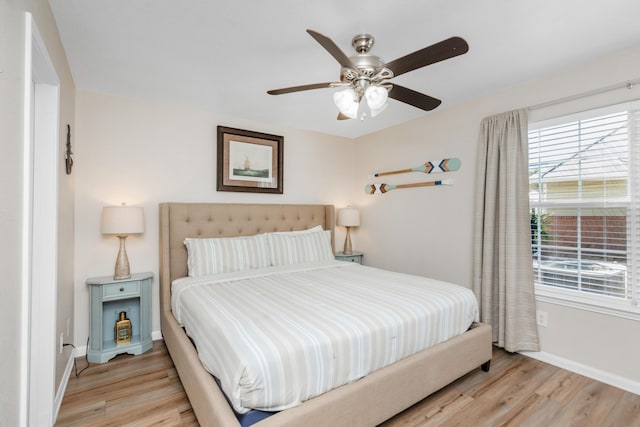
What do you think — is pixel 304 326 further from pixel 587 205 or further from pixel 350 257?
pixel 350 257

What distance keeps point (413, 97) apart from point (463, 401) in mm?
2033

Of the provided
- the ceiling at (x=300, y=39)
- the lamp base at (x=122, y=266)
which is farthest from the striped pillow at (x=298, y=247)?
the ceiling at (x=300, y=39)

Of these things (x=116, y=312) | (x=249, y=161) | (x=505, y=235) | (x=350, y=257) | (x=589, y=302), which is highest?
(x=249, y=161)

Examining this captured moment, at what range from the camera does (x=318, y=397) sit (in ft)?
4.58

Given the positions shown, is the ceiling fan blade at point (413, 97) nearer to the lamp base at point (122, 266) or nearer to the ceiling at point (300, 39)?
the ceiling at point (300, 39)

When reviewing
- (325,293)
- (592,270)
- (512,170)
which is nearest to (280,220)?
(325,293)

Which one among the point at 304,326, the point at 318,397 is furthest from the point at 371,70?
the point at 318,397

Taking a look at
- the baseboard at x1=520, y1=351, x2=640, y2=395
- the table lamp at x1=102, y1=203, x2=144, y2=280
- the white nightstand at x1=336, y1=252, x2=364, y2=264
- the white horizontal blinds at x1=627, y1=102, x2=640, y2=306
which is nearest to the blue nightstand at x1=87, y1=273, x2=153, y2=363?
the table lamp at x1=102, y1=203, x2=144, y2=280

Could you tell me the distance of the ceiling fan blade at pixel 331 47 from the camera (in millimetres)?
1358

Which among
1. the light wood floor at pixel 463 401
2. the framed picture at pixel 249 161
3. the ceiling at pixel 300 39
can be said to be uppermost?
the ceiling at pixel 300 39

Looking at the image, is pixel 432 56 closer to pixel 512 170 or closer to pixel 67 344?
pixel 512 170

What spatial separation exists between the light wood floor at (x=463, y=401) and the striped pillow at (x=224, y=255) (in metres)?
0.85

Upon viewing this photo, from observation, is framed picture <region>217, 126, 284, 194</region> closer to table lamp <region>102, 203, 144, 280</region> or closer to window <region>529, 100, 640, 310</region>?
table lamp <region>102, 203, 144, 280</region>

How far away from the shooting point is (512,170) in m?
2.56
